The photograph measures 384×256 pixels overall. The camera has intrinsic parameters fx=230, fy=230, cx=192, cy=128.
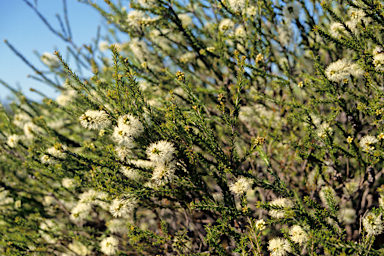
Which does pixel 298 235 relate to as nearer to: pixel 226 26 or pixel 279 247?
pixel 279 247

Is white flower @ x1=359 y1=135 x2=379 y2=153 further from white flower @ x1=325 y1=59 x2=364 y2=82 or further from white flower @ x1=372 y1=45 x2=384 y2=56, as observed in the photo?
white flower @ x1=372 y1=45 x2=384 y2=56

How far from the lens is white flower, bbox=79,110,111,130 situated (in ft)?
4.93

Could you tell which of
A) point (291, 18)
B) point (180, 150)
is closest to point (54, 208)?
point (180, 150)

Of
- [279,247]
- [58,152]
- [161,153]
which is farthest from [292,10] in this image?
[58,152]

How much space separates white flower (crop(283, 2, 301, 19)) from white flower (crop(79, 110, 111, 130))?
2.18m

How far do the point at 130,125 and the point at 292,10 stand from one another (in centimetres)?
214

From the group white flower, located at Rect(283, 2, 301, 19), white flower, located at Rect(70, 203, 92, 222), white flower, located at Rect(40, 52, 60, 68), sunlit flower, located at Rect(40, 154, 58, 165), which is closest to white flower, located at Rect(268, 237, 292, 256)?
sunlit flower, located at Rect(40, 154, 58, 165)

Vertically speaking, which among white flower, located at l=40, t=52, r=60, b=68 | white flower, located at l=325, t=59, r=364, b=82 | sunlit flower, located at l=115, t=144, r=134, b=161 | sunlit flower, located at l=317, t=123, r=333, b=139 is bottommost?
sunlit flower, located at l=115, t=144, r=134, b=161

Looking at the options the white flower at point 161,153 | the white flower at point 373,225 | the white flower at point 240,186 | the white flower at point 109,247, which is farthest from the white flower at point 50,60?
the white flower at point 373,225

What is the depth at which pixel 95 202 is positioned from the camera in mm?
2586

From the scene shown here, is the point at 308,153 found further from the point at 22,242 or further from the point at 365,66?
the point at 22,242

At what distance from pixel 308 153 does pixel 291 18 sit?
58.9 inches

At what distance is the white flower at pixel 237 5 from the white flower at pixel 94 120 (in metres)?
1.82

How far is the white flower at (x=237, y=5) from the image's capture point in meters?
2.44
